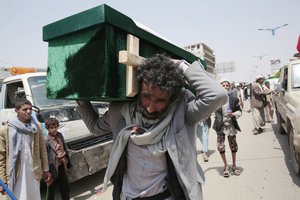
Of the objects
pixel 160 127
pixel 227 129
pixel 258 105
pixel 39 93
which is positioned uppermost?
pixel 39 93

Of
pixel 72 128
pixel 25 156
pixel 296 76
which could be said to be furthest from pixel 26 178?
pixel 296 76

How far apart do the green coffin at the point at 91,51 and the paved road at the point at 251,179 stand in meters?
3.21

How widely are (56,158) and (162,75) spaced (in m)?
3.07

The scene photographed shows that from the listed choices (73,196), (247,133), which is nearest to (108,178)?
(73,196)

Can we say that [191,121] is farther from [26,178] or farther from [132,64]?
[26,178]

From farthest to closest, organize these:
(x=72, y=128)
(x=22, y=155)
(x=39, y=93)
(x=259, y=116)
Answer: (x=259, y=116)
(x=39, y=93)
(x=72, y=128)
(x=22, y=155)

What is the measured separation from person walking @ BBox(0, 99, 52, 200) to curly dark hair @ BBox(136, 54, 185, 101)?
2518 mm

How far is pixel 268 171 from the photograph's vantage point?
509 cm

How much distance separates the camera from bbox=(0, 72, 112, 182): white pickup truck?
4.54 meters

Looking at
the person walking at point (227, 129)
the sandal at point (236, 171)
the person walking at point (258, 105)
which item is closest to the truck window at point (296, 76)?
the person walking at point (227, 129)

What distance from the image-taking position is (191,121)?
1639 millimetres

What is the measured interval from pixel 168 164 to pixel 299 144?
9.86 feet

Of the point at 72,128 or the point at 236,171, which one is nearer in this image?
the point at 72,128

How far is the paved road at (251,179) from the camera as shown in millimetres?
4149
